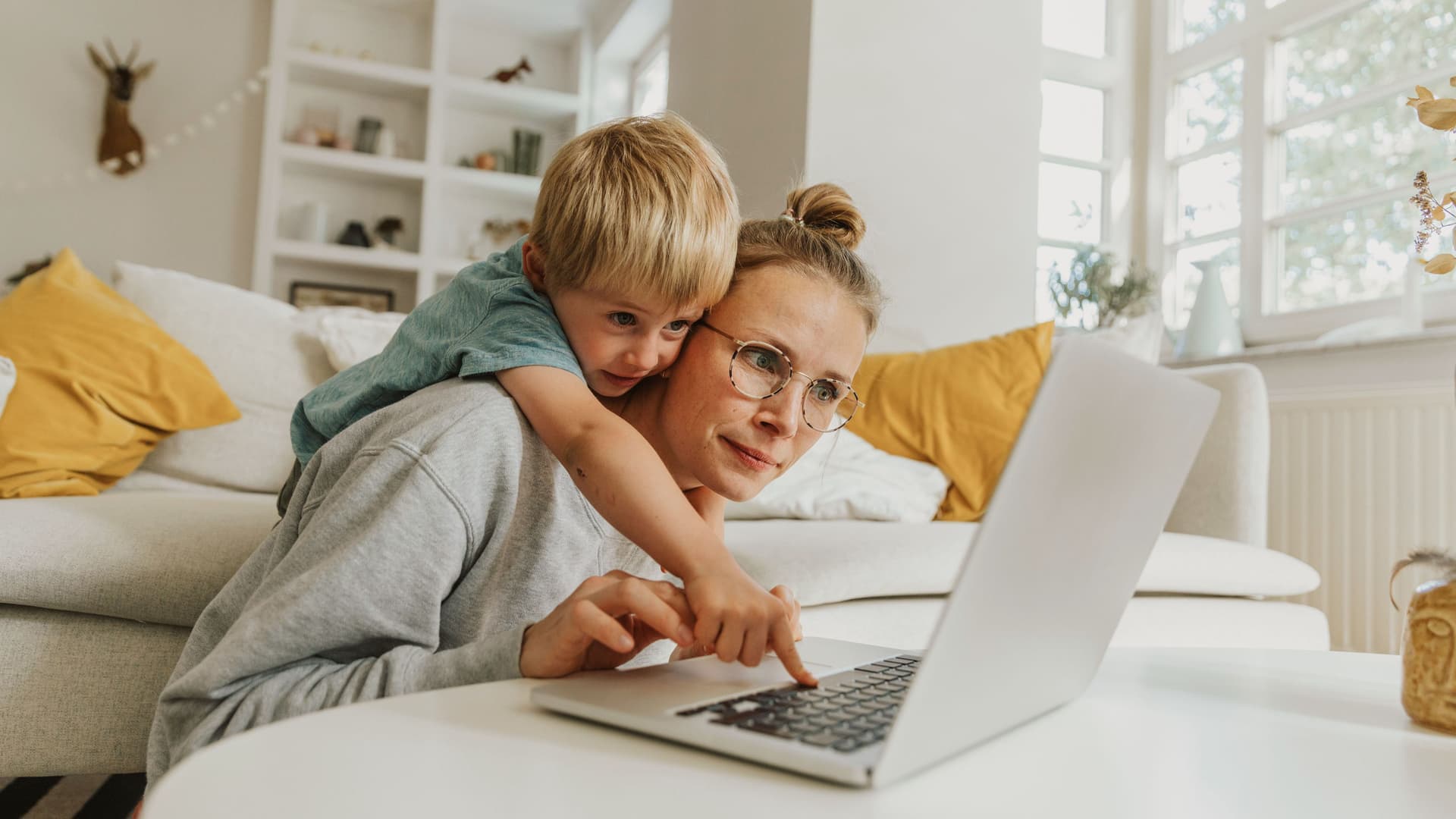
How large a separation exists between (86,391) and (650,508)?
4.91ft

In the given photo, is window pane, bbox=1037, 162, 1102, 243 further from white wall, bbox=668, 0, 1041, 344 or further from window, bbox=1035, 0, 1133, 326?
white wall, bbox=668, 0, 1041, 344

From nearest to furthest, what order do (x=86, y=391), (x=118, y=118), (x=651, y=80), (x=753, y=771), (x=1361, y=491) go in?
(x=753, y=771) < (x=86, y=391) < (x=1361, y=491) < (x=118, y=118) < (x=651, y=80)

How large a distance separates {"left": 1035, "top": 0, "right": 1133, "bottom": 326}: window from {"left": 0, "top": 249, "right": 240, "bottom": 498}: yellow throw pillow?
3.21 meters

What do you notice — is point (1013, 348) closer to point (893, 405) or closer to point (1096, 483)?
point (893, 405)

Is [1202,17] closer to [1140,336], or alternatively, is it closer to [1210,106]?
[1210,106]

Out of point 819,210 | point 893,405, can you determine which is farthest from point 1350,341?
point 819,210

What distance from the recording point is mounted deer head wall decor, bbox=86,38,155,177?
183 inches

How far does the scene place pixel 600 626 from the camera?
2.05ft

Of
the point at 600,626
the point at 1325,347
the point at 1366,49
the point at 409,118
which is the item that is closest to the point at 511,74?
the point at 409,118

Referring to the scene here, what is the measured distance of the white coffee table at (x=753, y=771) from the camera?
42 centimetres

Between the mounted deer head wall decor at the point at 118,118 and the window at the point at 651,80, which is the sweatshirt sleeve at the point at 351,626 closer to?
the window at the point at 651,80

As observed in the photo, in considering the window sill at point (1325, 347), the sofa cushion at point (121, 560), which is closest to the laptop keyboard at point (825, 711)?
the sofa cushion at point (121, 560)

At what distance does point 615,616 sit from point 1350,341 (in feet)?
9.10

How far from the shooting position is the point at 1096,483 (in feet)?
1.74
